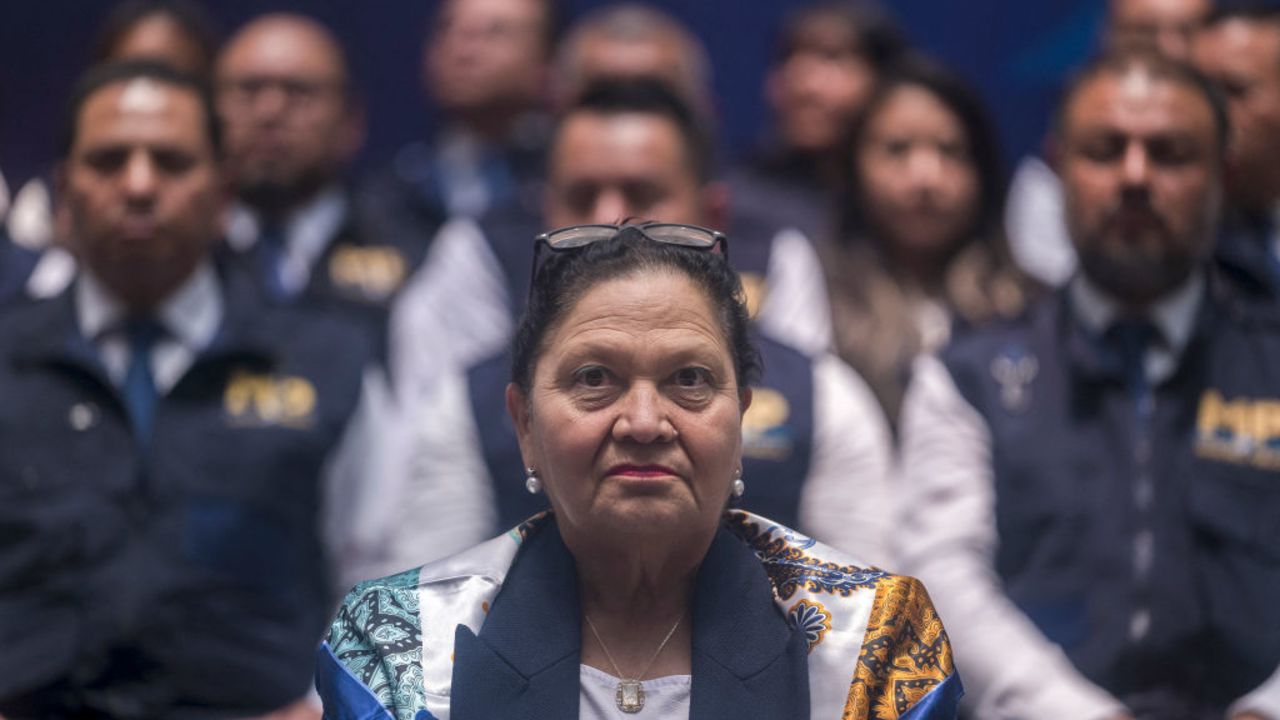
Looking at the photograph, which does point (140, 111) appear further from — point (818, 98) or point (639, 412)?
point (818, 98)

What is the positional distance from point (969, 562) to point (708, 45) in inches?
127

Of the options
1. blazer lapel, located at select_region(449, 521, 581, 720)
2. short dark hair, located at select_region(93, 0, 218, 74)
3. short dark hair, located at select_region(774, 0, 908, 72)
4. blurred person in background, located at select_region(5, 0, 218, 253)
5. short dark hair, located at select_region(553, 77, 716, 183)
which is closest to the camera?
blazer lapel, located at select_region(449, 521, 581, 720)

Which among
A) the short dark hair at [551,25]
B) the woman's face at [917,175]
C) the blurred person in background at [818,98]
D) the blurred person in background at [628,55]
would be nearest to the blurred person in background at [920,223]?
the woman's face at [917,175]

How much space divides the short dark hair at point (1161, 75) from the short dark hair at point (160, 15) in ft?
7.82

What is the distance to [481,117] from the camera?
5219 millimetres

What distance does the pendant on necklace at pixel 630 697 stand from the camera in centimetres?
241

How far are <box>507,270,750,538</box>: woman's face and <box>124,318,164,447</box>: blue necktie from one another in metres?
1.32

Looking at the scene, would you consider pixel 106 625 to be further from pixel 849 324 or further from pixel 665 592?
pixel 849 324

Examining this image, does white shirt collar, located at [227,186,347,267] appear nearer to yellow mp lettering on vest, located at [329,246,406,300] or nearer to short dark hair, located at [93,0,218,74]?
yellow mp lettering on vest, located at [329,246,406,300]

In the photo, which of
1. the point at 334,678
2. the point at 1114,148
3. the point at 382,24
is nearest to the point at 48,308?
the point at 334,678

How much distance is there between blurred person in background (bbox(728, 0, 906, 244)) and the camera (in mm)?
5055

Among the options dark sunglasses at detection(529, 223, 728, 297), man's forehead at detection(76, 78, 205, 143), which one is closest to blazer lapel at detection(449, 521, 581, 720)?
dark sunglasses at detection(529, 223, 728, 297)

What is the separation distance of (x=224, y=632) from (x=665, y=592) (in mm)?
1263

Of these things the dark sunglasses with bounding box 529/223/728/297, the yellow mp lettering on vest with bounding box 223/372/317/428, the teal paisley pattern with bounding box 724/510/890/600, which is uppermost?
the dark sunglasses with bounding box 529/223/728/297
